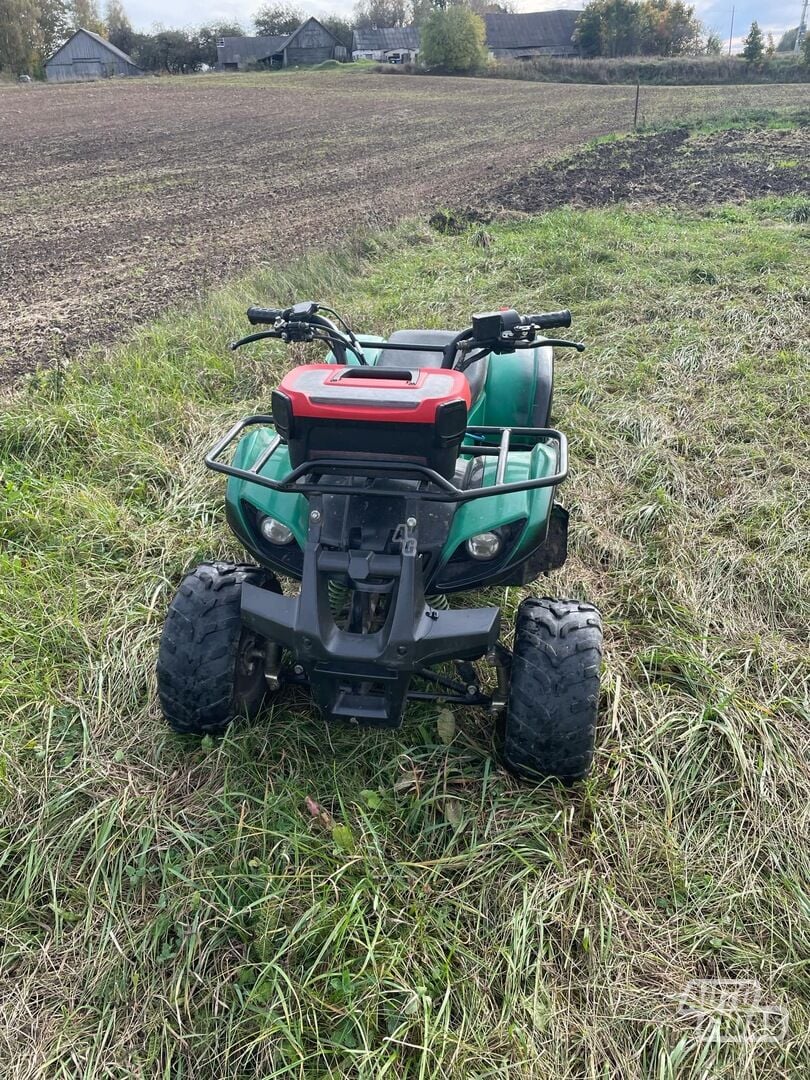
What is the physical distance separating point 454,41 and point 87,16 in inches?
1619

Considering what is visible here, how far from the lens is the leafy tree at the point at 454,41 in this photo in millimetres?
45312

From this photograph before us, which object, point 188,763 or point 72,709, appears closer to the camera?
point 188,763

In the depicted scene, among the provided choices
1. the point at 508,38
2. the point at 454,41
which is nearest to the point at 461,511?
the point at 454,41

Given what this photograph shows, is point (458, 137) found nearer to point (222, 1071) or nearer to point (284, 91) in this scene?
point (284, 91)

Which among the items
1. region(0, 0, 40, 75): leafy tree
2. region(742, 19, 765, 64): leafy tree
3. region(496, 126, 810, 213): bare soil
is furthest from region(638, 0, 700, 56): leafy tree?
region(496, 126, 810, 213): bare soil

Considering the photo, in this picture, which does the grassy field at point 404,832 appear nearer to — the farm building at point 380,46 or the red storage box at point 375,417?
the red storage box at point 375,417

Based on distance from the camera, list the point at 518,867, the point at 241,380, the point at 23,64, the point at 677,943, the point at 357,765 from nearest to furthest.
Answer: the point at 677,943
the point at 518,867
the point at 357,765
the point at 241,380
the point at 23,64

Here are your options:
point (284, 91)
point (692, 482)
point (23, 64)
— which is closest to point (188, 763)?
point (692, 482)

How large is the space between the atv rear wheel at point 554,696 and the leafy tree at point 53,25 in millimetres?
68368

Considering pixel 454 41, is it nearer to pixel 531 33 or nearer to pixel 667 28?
pixel 667 28

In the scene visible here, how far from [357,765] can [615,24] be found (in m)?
65.1

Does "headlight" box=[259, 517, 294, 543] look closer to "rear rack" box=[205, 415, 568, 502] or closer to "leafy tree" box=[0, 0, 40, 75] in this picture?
"rear rack" box=[205, 415, 568, 502]

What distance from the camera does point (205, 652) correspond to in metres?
2.33

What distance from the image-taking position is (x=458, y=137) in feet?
62.8
